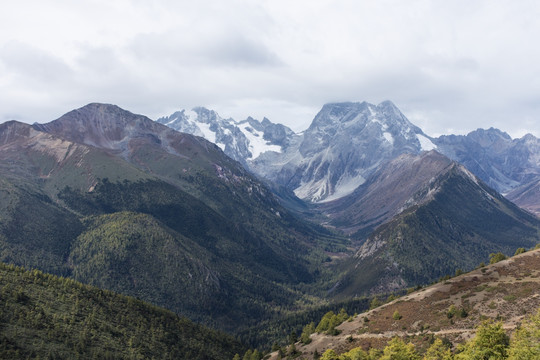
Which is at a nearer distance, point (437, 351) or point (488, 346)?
point (488, 346)

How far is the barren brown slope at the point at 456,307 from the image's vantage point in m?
116

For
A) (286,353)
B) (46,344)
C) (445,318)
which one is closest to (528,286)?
(445,318)

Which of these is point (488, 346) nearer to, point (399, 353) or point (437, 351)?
point (437, 351)

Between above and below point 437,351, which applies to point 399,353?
below

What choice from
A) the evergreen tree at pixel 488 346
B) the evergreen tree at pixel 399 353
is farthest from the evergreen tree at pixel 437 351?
the evergreen tree at pixel 488 346

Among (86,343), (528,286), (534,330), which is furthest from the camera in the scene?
(86,343)

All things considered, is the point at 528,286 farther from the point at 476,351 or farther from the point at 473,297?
the point at 476,351

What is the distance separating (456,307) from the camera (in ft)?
429

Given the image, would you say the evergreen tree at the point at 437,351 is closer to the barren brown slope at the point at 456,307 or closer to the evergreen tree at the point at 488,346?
the evergreen tree at the point at 488,346

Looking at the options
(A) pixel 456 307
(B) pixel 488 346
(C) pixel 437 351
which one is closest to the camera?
(B) pixel 488 346

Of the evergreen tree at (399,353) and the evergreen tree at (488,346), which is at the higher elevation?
the evergreen tree at (488,346)

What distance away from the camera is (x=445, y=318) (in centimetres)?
12625

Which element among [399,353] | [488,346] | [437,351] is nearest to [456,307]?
[437,351]

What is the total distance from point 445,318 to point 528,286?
27.5 meters
